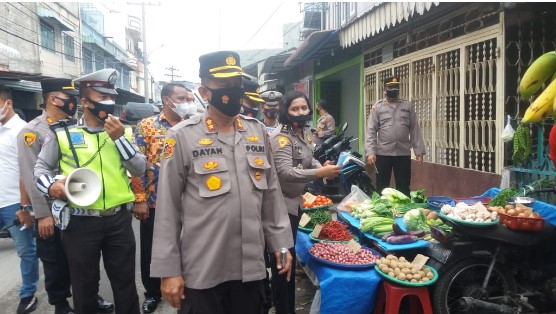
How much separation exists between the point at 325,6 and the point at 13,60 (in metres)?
12.7

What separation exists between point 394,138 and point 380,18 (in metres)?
2.18

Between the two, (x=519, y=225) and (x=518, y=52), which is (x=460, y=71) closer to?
(x=518, y=52)

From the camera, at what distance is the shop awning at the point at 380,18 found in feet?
18.9

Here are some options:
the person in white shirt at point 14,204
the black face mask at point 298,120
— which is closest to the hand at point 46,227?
the person in white shirt at point 14,204

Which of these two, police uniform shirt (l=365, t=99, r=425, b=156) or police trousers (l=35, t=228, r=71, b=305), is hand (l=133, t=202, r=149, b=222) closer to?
police trousers (l=35, t=228, r=71, b=305)

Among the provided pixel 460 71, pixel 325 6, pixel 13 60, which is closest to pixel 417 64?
pixel 460 71

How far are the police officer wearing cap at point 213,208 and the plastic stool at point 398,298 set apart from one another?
117 centimetres

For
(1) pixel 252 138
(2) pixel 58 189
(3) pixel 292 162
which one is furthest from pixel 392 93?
(2) pixel 58 189

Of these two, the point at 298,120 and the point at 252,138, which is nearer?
the point at 252,138

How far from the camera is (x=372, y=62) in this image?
10.0 metres

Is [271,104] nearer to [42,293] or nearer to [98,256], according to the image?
[98,256]

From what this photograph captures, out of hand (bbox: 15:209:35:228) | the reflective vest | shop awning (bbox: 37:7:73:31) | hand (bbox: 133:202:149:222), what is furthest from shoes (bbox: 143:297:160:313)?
shop awning (bbox: 37:7:73:31)

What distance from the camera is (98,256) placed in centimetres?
315

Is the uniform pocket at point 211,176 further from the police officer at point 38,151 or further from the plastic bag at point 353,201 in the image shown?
the plastic bag at point 353,201
